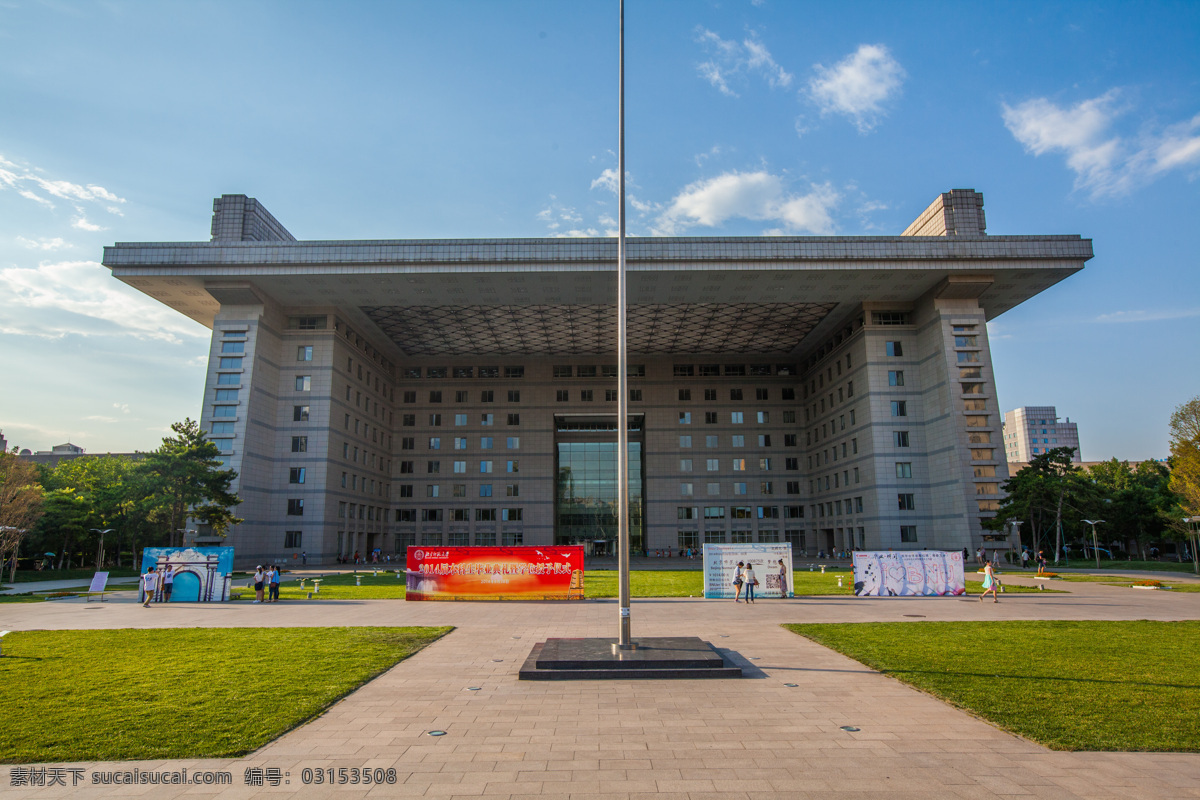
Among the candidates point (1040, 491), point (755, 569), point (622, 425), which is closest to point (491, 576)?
point (755, 569)

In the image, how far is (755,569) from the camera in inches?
1111

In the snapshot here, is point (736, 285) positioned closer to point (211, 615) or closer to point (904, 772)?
point (211, 615)

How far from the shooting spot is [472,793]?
6852mm

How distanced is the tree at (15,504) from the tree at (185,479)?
23.0 ft

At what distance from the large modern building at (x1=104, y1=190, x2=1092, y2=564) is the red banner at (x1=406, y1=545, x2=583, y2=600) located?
108 feet

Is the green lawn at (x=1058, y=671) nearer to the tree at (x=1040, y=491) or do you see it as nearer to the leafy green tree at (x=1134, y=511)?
the tree at (x=1040, y=491)

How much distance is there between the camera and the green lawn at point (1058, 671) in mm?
8812

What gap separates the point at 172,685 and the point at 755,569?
2196 centimetres

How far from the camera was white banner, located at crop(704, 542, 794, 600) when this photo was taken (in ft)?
92.3

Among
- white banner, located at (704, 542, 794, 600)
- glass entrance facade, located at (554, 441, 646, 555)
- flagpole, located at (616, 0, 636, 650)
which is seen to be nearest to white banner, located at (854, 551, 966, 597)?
white banner, located at (704, 542, 794, 600)

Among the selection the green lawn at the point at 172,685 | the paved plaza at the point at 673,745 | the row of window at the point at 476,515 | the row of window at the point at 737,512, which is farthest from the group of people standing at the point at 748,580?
the row of window at the point at 476,515

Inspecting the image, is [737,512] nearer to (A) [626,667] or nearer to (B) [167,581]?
(B) [167,581]

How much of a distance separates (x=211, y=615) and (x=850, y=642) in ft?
69.1

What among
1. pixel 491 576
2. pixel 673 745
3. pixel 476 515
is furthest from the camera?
pixel 476 515
